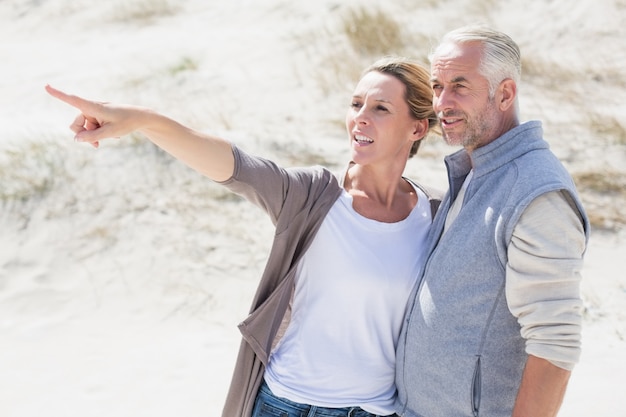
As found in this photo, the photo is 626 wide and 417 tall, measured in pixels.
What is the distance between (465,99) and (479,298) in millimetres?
554

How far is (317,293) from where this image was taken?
2.39 meters

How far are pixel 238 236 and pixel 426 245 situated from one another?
4.00 metres

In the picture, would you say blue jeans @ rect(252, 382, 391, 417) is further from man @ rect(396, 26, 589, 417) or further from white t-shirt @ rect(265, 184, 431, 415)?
man @ rect(396, 26, 589, 417)

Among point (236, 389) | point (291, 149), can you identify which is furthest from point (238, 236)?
point (236, 389)

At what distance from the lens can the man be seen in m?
1.87

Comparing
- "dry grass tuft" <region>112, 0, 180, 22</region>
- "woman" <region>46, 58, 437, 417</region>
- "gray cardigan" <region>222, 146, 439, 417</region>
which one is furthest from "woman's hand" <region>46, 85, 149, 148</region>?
"dry grass tuft" <region>112, 0, 180, 22</region>

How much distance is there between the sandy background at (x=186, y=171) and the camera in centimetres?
487

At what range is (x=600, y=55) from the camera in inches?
368

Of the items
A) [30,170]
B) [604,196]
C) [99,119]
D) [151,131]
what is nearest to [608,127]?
[604,196]

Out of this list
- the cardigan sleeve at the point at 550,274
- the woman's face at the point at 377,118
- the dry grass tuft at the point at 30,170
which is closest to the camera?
the cardigan sleeve at the point at 550,274

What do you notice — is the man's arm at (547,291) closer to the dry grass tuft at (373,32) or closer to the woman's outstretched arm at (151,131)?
the woman's outstretched arm at (151,131)

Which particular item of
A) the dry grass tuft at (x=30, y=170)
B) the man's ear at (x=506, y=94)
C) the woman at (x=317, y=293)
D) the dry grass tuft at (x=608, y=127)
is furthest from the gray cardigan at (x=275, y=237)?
the dry grass tuft at (x=608, y=127)

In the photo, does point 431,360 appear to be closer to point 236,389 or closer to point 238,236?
point 236,389

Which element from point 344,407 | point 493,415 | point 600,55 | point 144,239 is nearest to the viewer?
point 493,415
